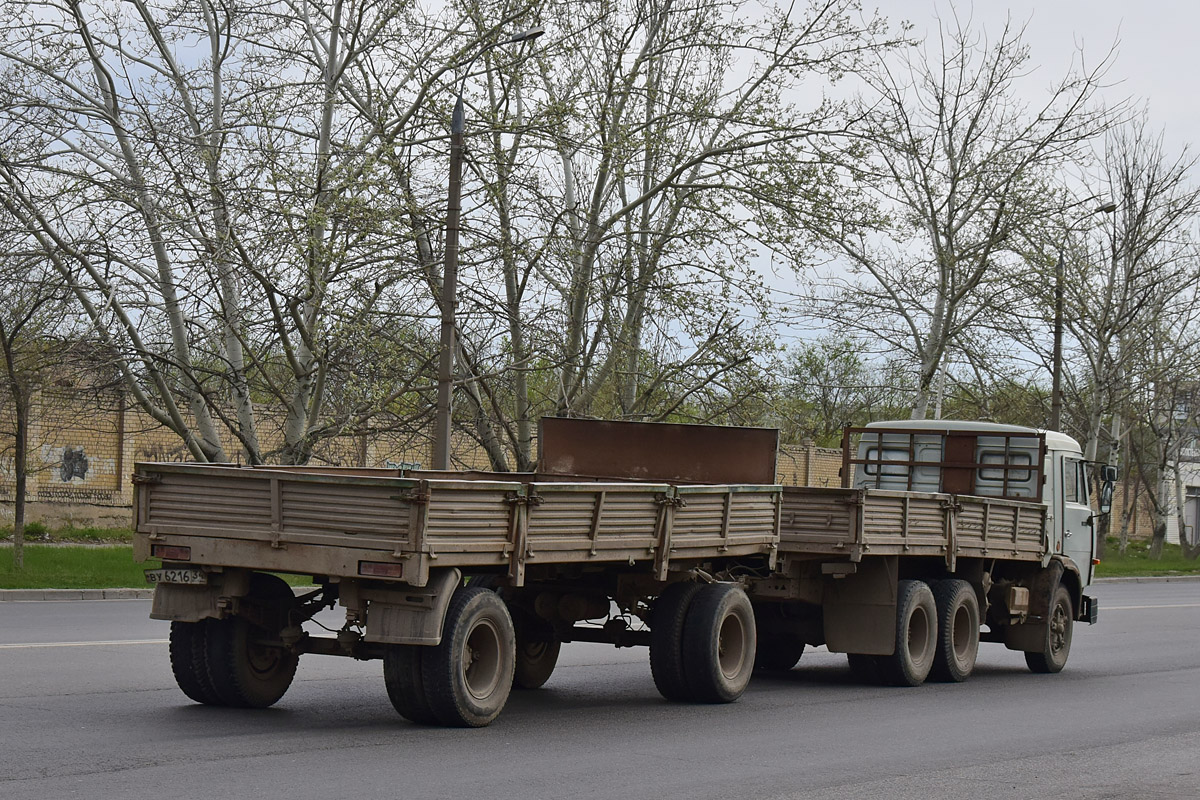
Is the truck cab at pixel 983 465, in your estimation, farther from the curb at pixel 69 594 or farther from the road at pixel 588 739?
the curb at pixel 69 594

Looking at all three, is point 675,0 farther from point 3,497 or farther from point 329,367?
point 3,497

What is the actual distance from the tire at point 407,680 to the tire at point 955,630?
664 centimetres

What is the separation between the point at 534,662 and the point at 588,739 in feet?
9.72

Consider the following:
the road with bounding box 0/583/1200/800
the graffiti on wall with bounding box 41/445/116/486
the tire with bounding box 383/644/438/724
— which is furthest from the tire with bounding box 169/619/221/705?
the graffiti on wall with bounding box 41/445/116/486

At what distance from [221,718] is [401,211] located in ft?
39.0

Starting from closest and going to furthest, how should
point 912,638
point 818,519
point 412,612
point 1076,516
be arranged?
point 412,612, point 818,519, point 912,638, point 1076,516

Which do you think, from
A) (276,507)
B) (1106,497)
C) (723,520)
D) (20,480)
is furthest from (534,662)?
(20,480)

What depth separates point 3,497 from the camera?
91.8 ft

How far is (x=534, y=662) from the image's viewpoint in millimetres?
12258

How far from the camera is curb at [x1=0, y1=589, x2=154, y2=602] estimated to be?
1939 centimetres

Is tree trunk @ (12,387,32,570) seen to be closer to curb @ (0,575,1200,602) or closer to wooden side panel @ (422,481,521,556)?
curb @ (0,575,1200,602)

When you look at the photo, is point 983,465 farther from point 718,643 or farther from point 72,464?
point 72,464

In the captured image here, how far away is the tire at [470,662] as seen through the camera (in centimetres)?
893

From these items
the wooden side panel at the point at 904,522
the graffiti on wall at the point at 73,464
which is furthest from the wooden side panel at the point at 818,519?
the graffiti on wall at the point at 73,464
